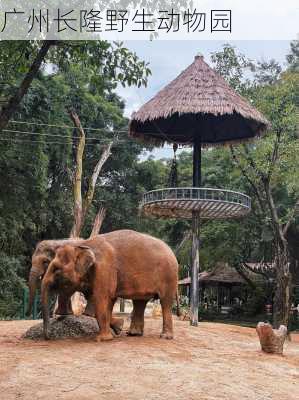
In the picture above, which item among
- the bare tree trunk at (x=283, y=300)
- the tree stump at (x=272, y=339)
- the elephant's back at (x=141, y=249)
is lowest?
the tree stump at (x=272, y=339)

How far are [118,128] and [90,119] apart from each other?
220cm

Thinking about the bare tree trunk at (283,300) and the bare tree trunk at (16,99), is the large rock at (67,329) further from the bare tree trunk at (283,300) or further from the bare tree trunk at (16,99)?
the bare tree trunk at (283,300)

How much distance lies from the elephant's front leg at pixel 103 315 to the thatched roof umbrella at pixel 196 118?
18.9ft

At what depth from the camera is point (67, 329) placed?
30.0 ft

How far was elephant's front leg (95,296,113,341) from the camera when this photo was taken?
28.7ft

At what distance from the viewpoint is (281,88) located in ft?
53.8

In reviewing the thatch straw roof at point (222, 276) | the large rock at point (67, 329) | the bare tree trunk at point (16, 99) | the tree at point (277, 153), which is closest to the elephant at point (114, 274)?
the large rock at point (67, 329)

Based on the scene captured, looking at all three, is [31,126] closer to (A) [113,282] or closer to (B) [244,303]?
(A) [113,282]

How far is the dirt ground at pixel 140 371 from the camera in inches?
229

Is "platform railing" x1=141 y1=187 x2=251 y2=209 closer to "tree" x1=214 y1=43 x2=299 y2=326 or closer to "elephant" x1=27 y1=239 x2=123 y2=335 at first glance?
"tree" x1=214 y1=43 x2=299 y2=326

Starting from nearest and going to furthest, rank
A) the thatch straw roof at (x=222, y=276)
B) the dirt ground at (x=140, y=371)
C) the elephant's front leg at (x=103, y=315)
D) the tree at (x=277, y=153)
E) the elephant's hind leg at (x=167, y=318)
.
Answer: the dirt ground at (x=140, y=371), the elephant's front leg at (x=103, y=315), the elephant's hind leg at (x=167, y=318), the tree at (x=277, y=153), the thatch straw roof at (x=222, y=276)

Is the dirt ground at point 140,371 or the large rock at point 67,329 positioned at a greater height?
the large rock at point 67,329

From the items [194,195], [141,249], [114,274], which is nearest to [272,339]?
[141,249]

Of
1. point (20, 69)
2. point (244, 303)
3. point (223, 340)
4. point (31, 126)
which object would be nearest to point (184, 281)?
point (244, 303)
